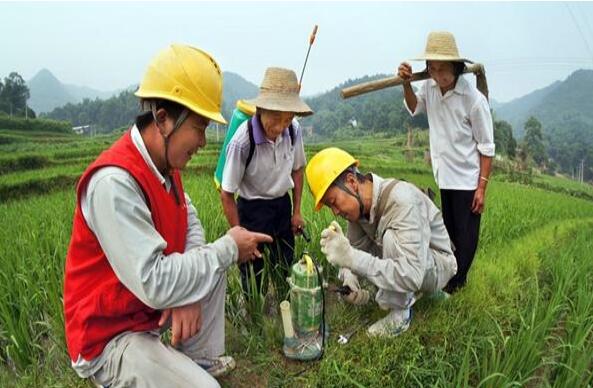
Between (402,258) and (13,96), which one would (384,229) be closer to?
(402,258)

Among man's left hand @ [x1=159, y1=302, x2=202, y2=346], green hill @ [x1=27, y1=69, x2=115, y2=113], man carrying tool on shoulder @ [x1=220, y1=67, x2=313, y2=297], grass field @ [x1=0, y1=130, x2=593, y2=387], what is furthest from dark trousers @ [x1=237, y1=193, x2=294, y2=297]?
green hill @ [x1=27, y1=69, x2=115, y2=113]

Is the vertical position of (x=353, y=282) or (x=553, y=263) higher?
(x=353, y=282)

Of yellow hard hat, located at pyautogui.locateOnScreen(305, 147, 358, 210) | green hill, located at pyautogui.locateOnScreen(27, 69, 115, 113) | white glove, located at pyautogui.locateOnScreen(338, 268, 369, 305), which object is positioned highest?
green hill, located at pyautogui.locateOnScreen(27, 69, 115, 113)

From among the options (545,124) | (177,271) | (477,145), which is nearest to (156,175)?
(177,271)

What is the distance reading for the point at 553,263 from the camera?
3652mm

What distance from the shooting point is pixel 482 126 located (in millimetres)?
2803

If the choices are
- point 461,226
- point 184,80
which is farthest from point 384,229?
point 184,80

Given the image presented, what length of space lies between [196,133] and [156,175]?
0.21m

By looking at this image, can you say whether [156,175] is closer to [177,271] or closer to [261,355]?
[177,271]

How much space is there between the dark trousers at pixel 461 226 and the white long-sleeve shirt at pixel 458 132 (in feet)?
0.27

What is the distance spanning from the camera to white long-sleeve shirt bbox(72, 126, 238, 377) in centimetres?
140

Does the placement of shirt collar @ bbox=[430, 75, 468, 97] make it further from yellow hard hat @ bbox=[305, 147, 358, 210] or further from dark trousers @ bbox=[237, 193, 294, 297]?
dark trousers @ bbox=[237, 193, 294, 297]

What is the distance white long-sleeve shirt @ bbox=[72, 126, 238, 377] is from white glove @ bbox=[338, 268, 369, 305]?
1263mm

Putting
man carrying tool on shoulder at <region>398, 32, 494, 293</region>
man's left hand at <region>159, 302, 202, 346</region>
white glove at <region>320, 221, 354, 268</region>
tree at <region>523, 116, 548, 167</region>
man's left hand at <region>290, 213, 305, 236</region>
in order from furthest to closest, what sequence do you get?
tree at <region>523, 116, 548, 167</region> < man's left hand at <region>290, 213, 305, 236</region> < man carrying tool on shoulder at <region>398, 32, 494, 293</region> < white glove at <region>320, 221, 354, 268</region> < man's left hand at <region>159, 302, 202, 346</region>
